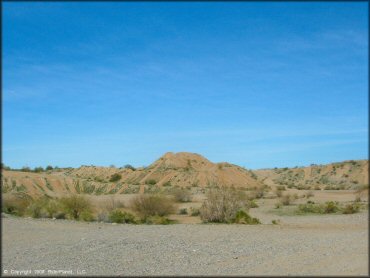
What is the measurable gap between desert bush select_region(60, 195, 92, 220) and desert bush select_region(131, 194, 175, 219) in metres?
3.85

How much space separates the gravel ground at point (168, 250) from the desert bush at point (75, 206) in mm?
8152

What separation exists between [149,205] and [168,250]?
67.4 feet

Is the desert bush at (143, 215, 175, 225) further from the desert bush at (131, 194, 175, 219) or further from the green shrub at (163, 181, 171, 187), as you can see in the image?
the green shrub at (163, 181, 171, 187)

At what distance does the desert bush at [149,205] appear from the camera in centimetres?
4003

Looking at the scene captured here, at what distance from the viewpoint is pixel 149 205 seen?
4000 centimetres

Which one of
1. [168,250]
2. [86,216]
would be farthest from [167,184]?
[168,250]

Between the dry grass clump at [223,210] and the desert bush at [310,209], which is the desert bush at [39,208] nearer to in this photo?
the dry grass clump at [223,210]

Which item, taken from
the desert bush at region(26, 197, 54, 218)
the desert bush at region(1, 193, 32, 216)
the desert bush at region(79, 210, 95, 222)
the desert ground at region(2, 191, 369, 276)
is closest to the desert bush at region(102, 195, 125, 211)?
the desert bush at region(79, 210, 95, 222)

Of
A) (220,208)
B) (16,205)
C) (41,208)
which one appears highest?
(16,205)

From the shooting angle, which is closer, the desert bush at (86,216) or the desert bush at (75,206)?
the desert bush at (86,216)

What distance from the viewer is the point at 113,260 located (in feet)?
57.3

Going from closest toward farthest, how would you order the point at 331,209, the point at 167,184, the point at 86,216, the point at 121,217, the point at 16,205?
1. the point at 121,217
2. the point at 86,216
3. the point at 16,205
4. the point at 331,209
5. the point at 167,184

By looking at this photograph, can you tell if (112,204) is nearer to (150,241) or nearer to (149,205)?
(149,205)

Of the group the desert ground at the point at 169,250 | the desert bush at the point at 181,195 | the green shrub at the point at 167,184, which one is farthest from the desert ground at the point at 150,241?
the green shrub at the point at 167,184
